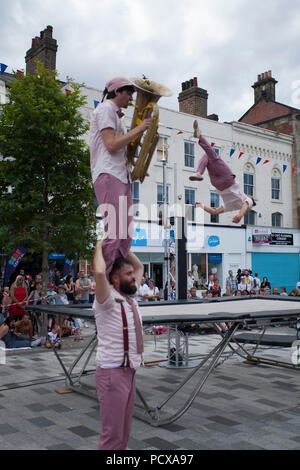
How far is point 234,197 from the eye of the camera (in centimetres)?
477

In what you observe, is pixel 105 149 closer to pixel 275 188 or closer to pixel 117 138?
pixel 117 138

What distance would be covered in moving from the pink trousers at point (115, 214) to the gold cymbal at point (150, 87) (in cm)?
77

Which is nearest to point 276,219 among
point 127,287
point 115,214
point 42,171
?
point 42,171

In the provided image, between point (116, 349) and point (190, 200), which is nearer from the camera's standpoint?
point (116, 349)

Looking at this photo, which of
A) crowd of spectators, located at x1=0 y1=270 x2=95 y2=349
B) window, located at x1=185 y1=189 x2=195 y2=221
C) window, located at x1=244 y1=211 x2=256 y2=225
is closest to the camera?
crowd of spectators, located at x1=0 y1=270 x2=95 y2=349

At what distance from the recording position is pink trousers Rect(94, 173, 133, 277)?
3.25 meters

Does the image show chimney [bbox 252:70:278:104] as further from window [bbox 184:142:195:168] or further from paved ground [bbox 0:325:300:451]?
paved ground [bbox 0:325:300:451]

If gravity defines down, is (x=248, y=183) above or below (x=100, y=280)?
above

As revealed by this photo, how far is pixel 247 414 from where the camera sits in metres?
4.61

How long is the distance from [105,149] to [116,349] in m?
1.64

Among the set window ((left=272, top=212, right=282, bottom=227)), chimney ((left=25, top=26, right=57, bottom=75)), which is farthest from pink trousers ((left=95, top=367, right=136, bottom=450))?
window ((left=272, top=212, right=282, bottom=227))

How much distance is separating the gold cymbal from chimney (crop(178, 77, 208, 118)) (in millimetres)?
18847

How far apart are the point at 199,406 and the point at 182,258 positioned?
274 cm
